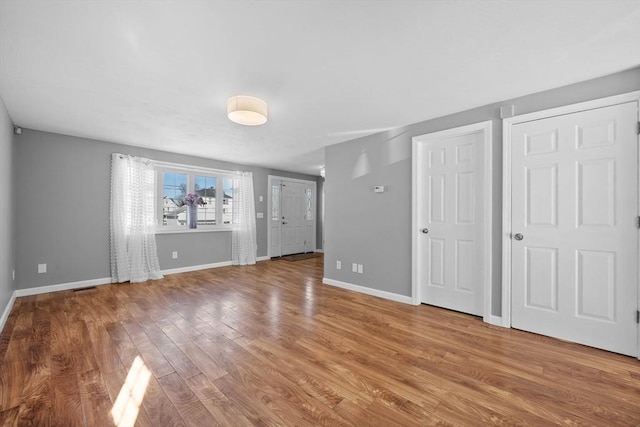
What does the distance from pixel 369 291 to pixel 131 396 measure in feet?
9.78

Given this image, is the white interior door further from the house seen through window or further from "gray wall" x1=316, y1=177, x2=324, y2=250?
the house seen through window

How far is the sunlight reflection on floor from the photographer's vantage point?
1479 millimetres

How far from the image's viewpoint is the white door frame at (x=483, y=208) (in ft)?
9.25

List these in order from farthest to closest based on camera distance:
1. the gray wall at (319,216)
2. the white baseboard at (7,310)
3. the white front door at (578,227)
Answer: the gray wall at (319,216)
the white baseboard at (7,310)
the white front door at (578,227)

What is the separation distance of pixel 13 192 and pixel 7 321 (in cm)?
179

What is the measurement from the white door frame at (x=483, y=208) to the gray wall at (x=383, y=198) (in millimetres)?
56

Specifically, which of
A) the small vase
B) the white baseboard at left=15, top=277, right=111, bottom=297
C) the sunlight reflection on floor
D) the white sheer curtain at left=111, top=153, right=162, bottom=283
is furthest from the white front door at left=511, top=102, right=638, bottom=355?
the white baseboard at left=15, top=277, right=111, bottom=297

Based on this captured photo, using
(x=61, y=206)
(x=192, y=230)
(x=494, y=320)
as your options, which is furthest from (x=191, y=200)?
(x=494, y=320)

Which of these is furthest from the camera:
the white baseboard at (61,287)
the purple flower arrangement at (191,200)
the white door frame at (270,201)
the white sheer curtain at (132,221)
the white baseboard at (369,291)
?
the white door frame at (270,201)

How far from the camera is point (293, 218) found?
7512mm

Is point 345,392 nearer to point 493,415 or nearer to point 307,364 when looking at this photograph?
point 307,364

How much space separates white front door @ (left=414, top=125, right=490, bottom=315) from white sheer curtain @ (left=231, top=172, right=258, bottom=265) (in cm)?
405

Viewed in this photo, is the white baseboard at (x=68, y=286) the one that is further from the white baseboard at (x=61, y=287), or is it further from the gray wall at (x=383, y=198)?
the gray wall at (x=383, y=198)

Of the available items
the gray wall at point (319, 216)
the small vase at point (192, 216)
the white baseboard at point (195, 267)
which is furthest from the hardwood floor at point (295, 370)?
the gray wall at point (319, 216)
